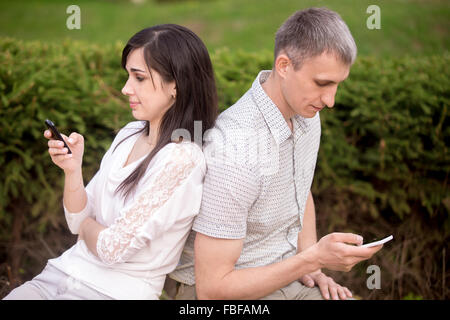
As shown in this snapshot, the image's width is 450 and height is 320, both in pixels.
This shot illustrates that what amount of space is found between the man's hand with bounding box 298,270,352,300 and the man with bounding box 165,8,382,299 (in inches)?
0.8

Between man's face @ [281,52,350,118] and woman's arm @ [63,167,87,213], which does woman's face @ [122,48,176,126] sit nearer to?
woman's arm @ [63,167,87,213]

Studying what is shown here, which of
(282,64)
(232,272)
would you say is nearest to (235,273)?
(232,272)

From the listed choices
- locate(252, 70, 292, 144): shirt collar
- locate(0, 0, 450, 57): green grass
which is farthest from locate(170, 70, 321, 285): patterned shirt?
locate(0, 0, 450, 57): green grass

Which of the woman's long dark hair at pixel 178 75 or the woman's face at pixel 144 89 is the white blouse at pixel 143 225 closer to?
the woman's long dark hair at pixel 178 75

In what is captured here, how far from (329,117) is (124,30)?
31.2 feet

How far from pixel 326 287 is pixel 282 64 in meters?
1.20

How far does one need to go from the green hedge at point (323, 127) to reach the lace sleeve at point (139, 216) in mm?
1539

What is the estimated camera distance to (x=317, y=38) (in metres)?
2.17

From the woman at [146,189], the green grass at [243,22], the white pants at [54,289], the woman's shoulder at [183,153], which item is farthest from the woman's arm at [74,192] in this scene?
the green grass at [243,22]

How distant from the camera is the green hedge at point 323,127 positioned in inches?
139

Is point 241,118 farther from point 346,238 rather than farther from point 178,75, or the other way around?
point 346,238

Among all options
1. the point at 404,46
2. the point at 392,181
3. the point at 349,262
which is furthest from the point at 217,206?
the point at 404,46

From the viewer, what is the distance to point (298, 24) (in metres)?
2.27
